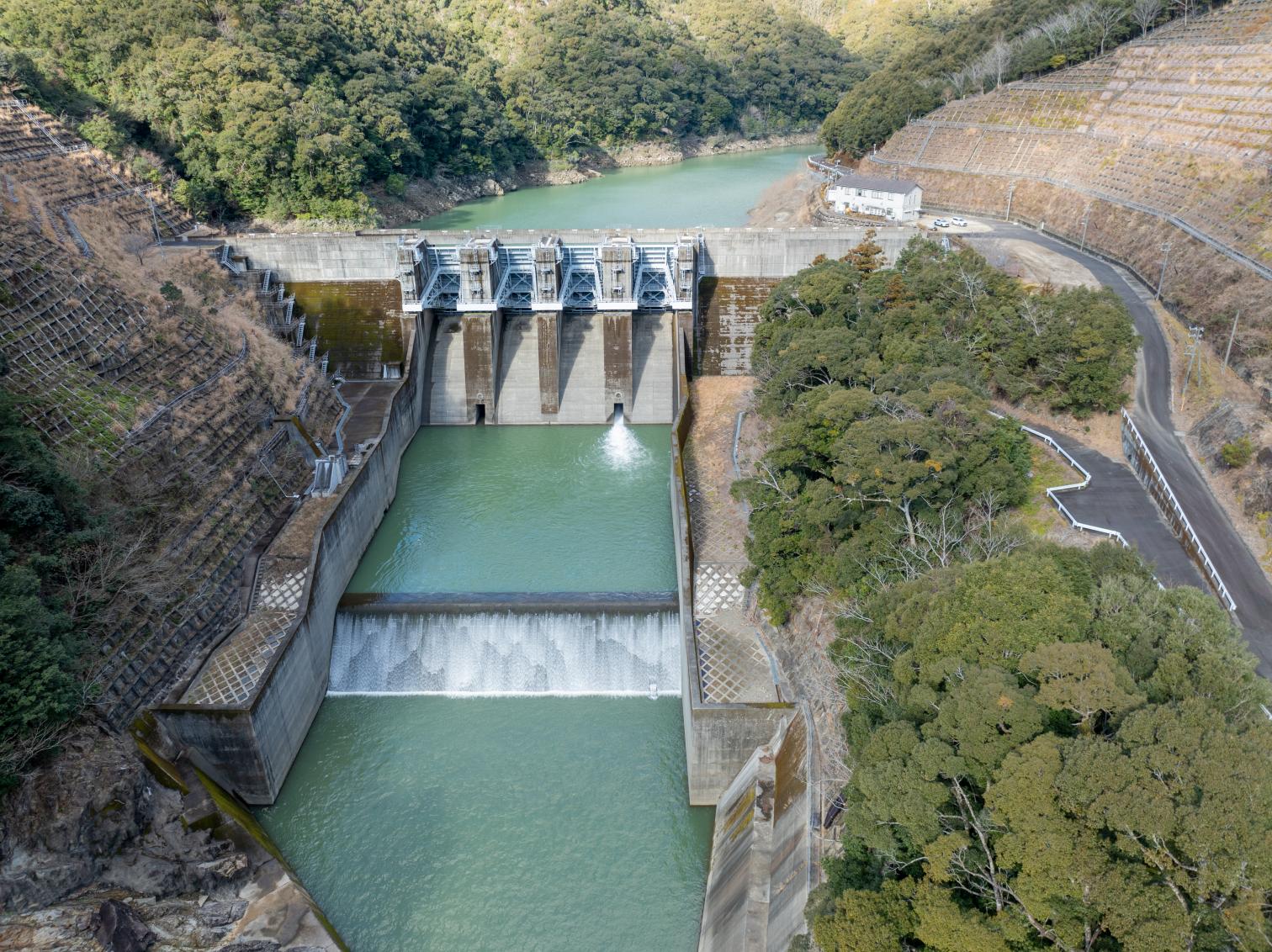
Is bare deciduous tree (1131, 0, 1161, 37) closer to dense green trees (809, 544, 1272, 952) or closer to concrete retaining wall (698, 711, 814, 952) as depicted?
dense green trees (809, 544, 1272, 952)

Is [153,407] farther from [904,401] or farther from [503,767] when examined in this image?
[904,401]

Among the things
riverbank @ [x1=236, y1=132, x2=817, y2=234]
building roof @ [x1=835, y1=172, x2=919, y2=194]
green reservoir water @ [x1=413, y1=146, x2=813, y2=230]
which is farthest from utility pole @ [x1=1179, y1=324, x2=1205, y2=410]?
riverbank @ [x1=236, y1=132, x2=817, y2=234]

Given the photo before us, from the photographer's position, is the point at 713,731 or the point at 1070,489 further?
the point at 1070,489

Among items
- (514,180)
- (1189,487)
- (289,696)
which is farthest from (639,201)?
(289,696)

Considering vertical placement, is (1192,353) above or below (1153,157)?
below

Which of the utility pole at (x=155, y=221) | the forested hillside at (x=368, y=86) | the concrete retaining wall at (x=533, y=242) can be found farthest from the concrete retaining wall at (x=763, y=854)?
the forested hillside at (x=368, y=86)

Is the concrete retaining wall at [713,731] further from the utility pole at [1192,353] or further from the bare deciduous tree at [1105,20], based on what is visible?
the bare deciduous tree at [1105,20]
